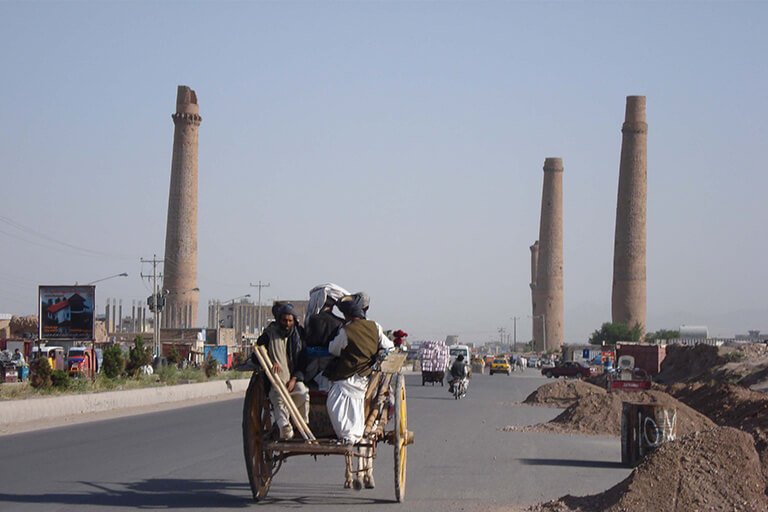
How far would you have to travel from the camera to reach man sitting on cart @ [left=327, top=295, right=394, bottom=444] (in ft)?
29.5

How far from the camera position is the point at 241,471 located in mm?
12438

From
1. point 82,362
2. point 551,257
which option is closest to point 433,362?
point 82,362

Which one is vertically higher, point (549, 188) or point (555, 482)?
point (549, 188)

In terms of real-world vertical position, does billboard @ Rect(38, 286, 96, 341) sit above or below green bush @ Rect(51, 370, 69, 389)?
above

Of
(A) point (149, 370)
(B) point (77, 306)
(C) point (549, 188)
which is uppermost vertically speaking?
(C) point (549, 188)

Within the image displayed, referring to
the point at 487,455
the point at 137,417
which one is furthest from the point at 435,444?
the point at 137,417

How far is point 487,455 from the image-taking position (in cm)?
1485

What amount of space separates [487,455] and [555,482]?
3.17m

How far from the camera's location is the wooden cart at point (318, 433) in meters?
A: 8.91

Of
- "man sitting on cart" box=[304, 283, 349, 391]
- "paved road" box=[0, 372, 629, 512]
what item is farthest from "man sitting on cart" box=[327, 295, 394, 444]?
"paved road" box=[0, 372, 629, 512]

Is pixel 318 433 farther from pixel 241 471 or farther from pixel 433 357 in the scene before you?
pixel 433 357

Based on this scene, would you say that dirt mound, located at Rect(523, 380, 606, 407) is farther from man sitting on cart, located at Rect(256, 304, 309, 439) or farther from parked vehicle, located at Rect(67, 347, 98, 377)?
man sitting on cart, located at Rect(256, 304, 309, 439)

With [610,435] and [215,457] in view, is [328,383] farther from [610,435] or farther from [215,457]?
[610,435]

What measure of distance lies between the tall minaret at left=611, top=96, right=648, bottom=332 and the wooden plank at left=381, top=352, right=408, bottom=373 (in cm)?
10004
